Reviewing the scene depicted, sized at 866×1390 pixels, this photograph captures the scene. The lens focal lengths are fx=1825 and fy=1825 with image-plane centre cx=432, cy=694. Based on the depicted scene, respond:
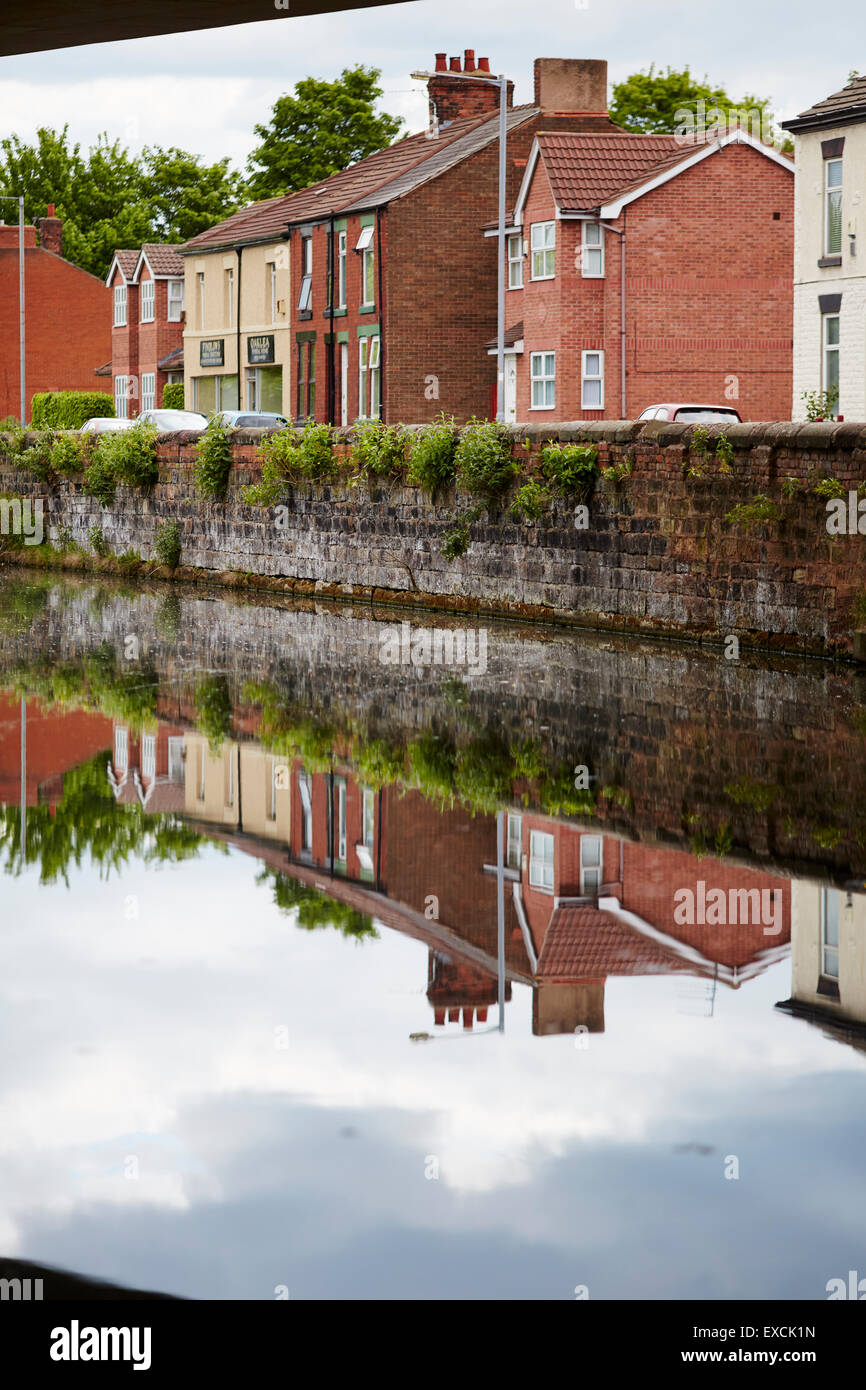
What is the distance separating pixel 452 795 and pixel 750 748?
2.15 meters

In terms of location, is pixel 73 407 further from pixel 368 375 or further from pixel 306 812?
pixel 306 812

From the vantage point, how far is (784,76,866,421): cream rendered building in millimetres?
33625

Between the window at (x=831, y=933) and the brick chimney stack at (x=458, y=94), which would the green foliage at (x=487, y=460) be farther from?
the brick chimney stack at (x=458, y=94)

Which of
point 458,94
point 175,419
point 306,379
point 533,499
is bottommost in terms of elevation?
point 533,499

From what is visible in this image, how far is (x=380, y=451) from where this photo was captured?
73.6 feet

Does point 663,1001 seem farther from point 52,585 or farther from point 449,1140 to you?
point 52,585

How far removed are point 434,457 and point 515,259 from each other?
2692 cm

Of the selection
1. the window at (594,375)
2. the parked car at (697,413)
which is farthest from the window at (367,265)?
the parked car at (697,413)

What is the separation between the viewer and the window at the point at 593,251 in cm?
4406

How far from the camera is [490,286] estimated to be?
49.6 metres

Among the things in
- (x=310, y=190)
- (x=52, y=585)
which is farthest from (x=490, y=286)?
(x=52, y=585)

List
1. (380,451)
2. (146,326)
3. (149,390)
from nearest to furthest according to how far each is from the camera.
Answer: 1. (380,451)
2. (149,390)
3. (146,326)

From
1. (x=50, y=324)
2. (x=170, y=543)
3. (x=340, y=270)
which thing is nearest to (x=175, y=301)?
(x=50, y=324)

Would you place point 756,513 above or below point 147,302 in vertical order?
below
